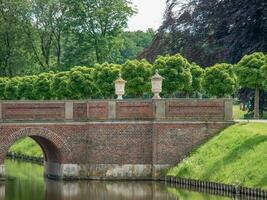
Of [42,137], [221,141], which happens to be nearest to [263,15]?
[221,141]

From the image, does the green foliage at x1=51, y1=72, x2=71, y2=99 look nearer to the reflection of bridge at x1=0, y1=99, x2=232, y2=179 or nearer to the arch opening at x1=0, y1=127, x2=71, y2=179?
the arch opening at x1=0, y1=127, x2=71, y2=179

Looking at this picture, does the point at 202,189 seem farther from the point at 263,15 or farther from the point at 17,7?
the point at 17,7

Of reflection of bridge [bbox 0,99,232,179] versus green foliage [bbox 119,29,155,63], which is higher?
green foliage [bbox 119,29,155,63]

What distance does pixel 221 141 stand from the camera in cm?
4544

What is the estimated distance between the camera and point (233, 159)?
42031 millimetres

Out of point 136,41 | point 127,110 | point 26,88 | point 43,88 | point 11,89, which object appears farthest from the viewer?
point 136,41

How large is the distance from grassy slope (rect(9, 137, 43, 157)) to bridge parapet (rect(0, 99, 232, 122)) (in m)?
13.7

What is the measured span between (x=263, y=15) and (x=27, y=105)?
20468mm

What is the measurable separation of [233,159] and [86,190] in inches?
300

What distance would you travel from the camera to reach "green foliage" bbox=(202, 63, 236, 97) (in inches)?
1933

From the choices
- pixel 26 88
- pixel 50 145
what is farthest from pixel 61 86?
pixel 50 145

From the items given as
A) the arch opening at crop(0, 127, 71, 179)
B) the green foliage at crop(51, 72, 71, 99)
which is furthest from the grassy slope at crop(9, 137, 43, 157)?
the arch opening at crop(0, 127, 71, 179)

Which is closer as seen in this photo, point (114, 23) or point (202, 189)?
point (202, 189)

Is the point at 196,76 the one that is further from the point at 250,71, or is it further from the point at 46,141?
the point at 46,141
